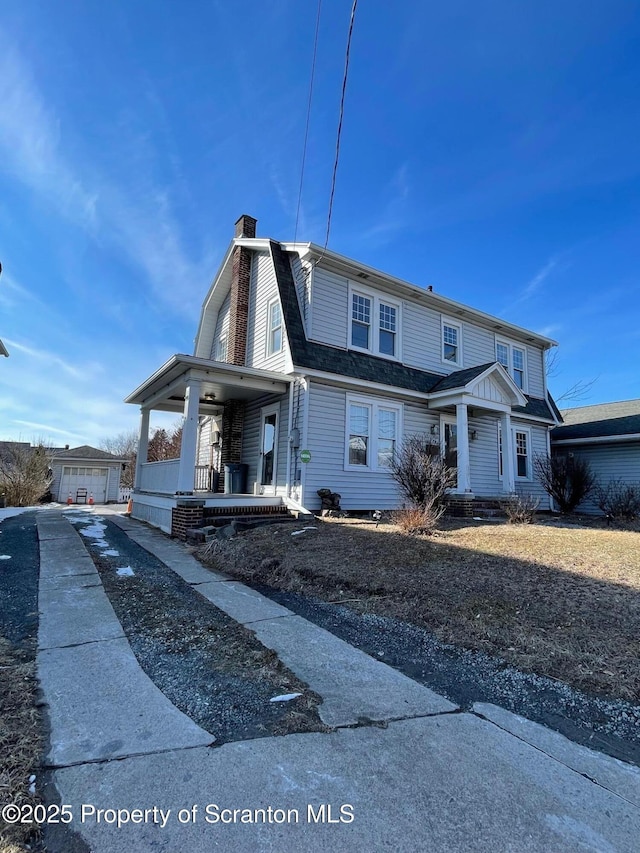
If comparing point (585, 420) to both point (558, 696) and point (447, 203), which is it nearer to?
point (447, 203)

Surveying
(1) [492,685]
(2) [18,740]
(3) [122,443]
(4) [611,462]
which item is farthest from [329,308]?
(3) [122,443]

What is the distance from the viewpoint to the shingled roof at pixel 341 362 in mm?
10094

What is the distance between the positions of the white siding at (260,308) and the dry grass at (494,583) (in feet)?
17.2

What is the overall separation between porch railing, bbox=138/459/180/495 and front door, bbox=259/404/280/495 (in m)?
2.37

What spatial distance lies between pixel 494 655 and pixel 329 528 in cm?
481

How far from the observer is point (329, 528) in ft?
26.7

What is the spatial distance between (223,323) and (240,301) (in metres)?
1.99

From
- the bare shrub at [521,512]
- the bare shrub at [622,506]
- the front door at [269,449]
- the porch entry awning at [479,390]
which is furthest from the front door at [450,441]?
the front door at [269,449]

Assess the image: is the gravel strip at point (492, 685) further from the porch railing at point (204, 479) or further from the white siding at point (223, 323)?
the white siding at point (223, 323)

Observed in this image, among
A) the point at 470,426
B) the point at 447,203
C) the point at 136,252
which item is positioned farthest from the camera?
the point at 136,252

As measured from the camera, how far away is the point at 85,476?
2792cm

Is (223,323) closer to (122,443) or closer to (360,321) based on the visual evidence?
(360,321)

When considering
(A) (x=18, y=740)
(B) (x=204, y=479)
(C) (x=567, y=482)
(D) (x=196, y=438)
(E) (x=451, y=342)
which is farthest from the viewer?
(B) (x=204, y=479)

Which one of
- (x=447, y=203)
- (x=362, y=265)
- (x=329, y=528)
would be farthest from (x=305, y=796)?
(x=447, y=203)
